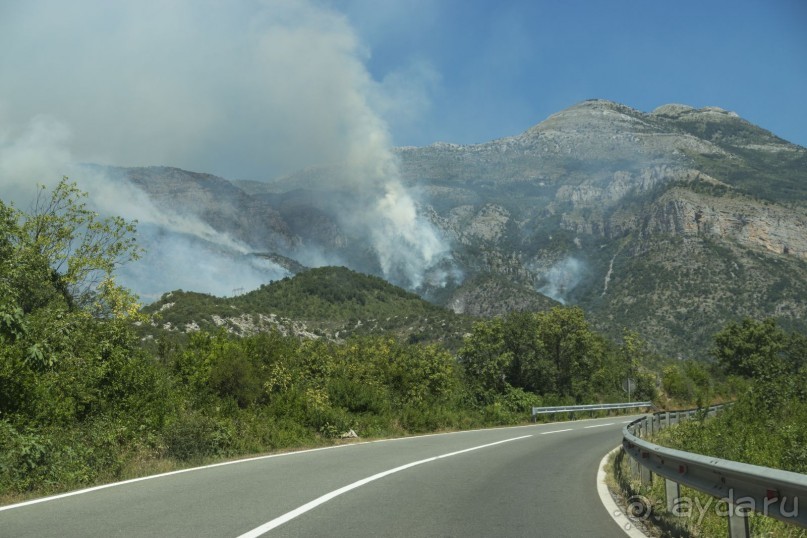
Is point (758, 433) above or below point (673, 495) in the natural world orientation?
below

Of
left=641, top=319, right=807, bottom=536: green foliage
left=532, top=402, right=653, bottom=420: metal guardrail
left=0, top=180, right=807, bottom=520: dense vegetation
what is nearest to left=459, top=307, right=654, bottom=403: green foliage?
left=532, top=402, right=653, bottom=420: metal guardrail

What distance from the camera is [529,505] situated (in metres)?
8.41

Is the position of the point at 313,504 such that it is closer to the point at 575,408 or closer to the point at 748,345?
the point at 575,408

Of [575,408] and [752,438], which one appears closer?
[752,438]

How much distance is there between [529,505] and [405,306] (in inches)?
7502

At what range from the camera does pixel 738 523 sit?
5.16 meters

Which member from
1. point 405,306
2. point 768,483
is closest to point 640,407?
point 768,483

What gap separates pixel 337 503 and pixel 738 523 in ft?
15.4

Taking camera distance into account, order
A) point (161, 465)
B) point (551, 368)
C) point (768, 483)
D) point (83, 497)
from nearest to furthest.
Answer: point (768, 483), point (83, 497), point (161, 465), point (551, 368)

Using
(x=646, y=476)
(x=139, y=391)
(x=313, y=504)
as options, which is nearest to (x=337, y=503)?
(x=313, y=504)

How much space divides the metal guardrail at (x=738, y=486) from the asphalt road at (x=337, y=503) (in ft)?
3.02

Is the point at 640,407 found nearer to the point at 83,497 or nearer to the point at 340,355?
the point at 340,355

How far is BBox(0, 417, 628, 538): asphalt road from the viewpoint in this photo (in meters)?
6.53

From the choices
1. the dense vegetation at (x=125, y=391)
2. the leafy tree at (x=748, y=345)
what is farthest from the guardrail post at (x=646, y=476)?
the leafy tree at (x=748, y=345)
